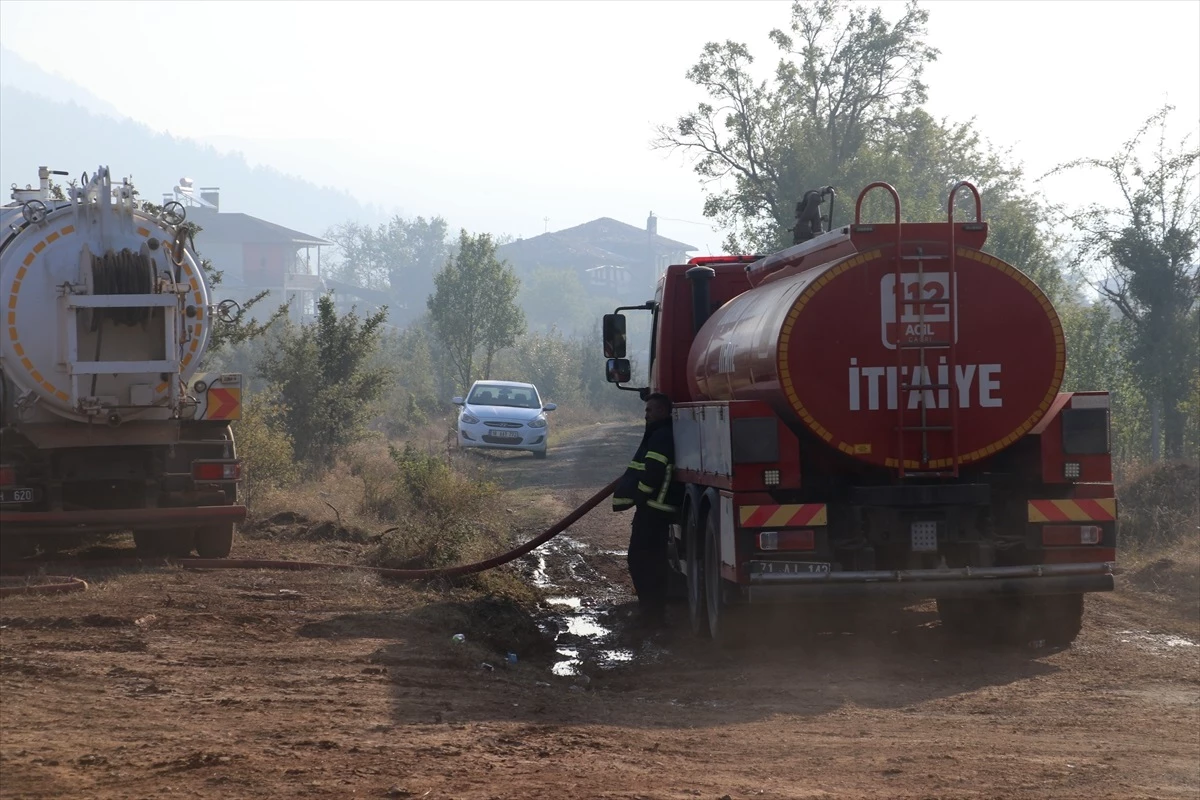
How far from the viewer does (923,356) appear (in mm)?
8312

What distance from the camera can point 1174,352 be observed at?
1017 inches

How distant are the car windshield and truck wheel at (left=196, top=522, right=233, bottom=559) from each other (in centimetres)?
1745

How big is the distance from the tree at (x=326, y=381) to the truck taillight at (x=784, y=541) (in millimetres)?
15091

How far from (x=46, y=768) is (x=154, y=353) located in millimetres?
6936

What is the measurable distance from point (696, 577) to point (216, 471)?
481cm

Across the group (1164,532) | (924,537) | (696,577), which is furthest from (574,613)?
(1164,532)

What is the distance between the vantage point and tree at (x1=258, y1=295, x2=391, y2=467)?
2284 cm

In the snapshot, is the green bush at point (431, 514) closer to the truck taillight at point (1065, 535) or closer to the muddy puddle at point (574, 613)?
the muddy puddle at point (574, 613)

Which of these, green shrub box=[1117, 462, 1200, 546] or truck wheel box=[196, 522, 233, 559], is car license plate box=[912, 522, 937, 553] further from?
truck wheel box=[196, 522, 233, 559]

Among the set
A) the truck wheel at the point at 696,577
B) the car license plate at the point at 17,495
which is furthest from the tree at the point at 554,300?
the truck wheel at the point at 696,577

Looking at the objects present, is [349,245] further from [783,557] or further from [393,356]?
[783,557]

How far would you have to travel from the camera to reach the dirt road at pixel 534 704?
5.24m

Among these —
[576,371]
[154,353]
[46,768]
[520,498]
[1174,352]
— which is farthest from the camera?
[576,371]

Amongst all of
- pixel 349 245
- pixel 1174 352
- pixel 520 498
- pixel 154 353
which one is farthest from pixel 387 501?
pixel 349 245
